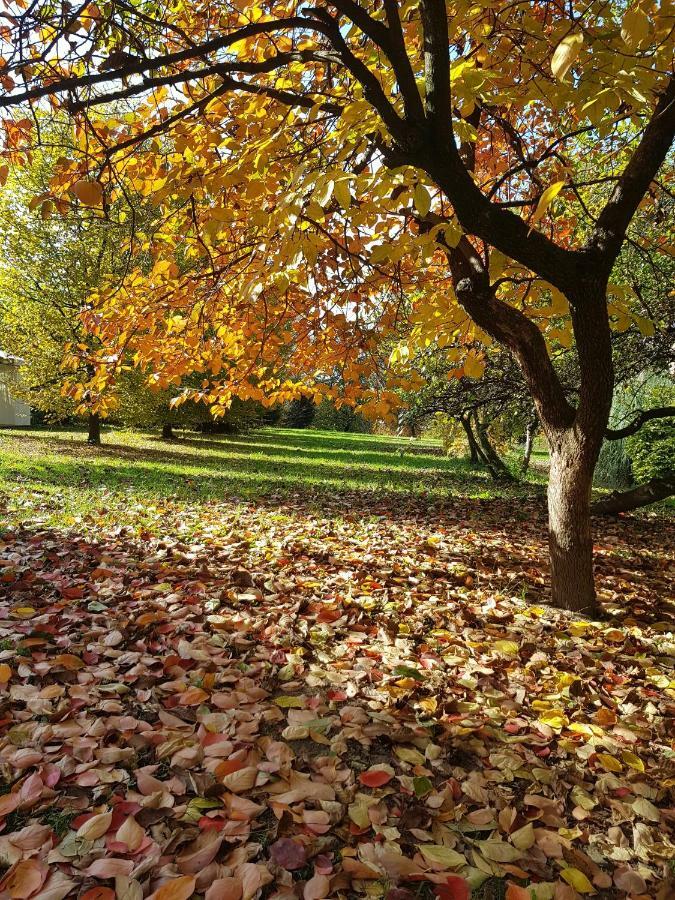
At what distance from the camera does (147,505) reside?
22.0 feet

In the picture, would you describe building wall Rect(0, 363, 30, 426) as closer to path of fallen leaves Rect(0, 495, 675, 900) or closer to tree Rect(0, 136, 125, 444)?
tree Rect(0, 136, 125, 444)

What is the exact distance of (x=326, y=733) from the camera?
2152 mm

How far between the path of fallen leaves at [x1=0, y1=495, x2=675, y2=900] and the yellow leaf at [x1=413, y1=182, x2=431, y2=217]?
2.17 metres

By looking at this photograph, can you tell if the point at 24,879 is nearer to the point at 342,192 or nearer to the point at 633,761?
the point at 633,761

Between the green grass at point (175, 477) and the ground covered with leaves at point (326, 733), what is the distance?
2.65 metres

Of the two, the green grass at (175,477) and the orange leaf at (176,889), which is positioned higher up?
the green grass at (175,477)

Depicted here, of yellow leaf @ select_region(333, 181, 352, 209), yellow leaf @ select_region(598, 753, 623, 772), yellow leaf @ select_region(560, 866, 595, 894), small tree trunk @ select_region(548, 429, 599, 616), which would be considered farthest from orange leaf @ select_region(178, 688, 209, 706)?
small tree trunk @ select_region(548, 429, 599, 616)

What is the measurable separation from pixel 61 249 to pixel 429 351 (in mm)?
11049

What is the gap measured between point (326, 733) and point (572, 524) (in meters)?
2.17

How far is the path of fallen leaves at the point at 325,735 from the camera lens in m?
1.54

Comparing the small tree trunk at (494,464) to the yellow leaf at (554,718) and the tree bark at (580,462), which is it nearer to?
the tree bark at (580,462)

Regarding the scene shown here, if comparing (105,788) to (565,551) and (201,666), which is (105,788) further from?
(565,551)

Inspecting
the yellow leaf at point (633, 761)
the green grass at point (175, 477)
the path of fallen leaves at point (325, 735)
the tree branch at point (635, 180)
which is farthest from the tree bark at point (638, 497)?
the yellow leaf at point (633, 761)

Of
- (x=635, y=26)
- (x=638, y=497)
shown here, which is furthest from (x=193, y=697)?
(x=638, y=497)
